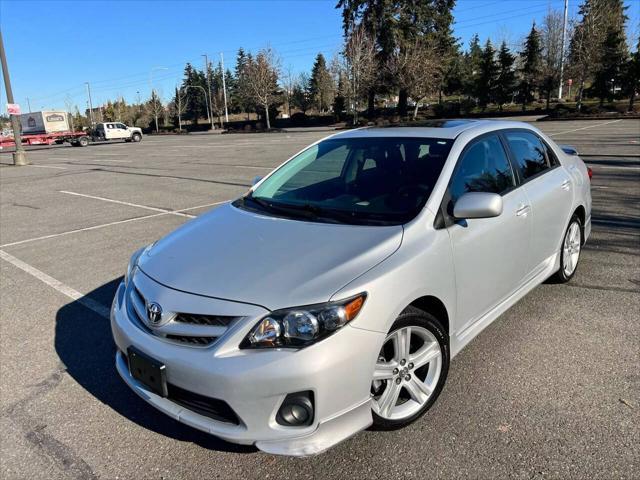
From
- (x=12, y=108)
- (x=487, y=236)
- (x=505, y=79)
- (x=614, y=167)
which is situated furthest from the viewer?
(x=505, y=79)

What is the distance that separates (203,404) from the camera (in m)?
2.35

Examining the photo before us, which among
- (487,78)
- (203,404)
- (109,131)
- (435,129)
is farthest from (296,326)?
(487,78)

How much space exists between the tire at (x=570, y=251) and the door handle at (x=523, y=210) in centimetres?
91

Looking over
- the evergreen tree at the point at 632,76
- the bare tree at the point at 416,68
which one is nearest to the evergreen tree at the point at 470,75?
the bare tree at the point at 416,68

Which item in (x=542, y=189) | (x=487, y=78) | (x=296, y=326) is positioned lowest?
(x=296, y=326)

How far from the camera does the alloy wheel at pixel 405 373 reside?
2.57m

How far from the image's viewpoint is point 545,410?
285 cm

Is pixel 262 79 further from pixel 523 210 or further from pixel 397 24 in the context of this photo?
pixel 523 210

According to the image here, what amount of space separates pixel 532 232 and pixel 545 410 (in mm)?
1411

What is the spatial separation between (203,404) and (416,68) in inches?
1958

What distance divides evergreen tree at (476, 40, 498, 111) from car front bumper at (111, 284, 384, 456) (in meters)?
58.1

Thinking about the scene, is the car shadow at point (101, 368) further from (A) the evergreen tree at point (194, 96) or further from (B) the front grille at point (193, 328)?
(A) the evergreen tree at point (194, 96)

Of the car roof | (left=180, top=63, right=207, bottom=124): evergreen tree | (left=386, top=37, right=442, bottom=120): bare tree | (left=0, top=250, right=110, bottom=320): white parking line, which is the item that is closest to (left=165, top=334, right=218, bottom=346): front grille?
the car roof

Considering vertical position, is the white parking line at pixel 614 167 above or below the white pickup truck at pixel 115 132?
below
